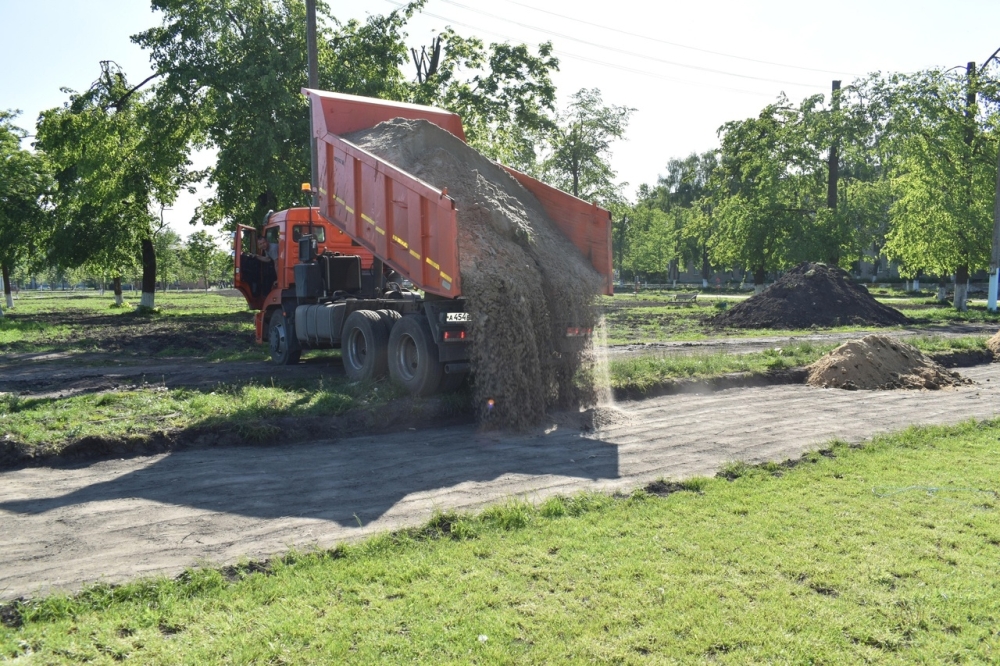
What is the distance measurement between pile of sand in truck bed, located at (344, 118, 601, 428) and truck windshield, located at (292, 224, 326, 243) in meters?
2.99

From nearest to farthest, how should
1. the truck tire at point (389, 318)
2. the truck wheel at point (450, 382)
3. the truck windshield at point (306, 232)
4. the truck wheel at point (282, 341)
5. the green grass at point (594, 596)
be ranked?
1. the green grass at point (594, 596)
2. the truck wheel at point (450, 382)
3. the truck tire at point (389, 318)
4. the truck windshield at point (306, 232)
5. the truck wheel at point (282, 341)

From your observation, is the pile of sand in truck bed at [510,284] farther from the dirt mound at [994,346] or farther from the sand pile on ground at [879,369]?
the dirt mound at [994,346]

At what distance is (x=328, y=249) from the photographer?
13320 mm

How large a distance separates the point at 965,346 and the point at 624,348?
7550 millimetres

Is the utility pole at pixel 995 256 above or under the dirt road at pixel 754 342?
above

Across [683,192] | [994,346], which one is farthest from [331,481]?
[683,192]

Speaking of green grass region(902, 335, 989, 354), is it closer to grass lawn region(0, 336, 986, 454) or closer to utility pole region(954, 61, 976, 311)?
grass lawn region(0, 336, 986, 454)

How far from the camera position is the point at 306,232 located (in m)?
13.8

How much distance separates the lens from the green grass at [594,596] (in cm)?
354

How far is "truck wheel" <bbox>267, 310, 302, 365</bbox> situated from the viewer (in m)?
13.8

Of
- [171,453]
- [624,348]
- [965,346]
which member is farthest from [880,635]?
[965,346]

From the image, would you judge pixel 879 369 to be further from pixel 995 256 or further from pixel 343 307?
pixel 995 256

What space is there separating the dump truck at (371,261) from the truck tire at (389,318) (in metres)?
0.02

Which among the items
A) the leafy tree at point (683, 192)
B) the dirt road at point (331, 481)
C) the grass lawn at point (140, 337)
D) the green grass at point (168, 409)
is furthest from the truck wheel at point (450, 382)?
the leafy tree at point (683, 192)
